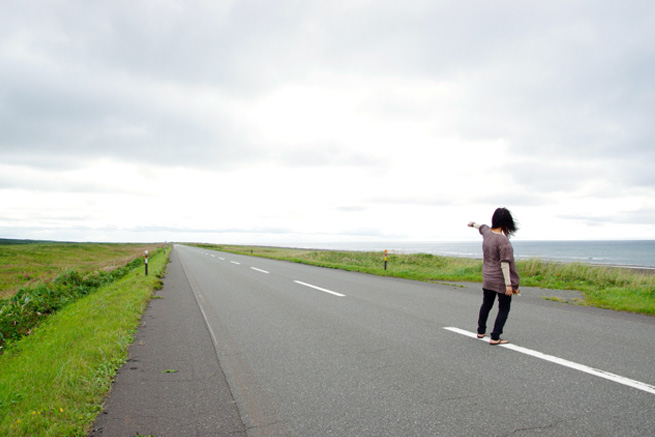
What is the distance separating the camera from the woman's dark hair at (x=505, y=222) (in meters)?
5.39

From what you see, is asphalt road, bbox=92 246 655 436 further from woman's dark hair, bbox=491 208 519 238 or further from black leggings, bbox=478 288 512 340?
woman's dark hair, bbox=491 208 519 238

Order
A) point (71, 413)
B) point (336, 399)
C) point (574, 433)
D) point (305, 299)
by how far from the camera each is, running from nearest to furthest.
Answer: point (574, 433) < point (71, 413) < point (336, 399) < point (305, 299)

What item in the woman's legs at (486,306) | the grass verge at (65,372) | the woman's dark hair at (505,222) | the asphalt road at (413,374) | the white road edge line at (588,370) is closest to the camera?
the asphalt road at (413,374)

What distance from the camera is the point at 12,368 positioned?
5.31 metres

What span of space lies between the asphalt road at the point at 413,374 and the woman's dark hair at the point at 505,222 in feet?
5.26

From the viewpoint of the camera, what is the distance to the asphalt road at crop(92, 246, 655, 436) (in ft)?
9.91

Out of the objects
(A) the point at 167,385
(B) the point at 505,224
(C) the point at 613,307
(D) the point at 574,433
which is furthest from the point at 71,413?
(C) the point at 613,307

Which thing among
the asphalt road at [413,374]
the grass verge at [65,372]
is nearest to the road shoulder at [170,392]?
the asphalt road at [413,374]

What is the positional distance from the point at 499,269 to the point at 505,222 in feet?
2.25

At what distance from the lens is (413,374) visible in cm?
410

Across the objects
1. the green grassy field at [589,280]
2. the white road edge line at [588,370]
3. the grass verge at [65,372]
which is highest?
the green grassy field at [589,280]

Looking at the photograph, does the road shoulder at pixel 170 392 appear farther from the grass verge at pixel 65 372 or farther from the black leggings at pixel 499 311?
the black leggings at pixel 499 311

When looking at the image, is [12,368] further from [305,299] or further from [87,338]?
[305,299]

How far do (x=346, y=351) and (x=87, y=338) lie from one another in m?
4.09
